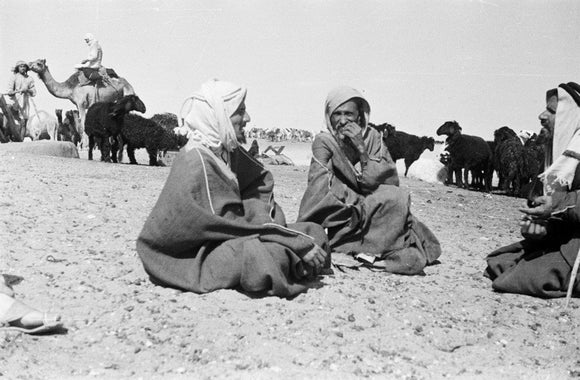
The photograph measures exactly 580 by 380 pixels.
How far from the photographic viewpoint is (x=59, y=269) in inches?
194

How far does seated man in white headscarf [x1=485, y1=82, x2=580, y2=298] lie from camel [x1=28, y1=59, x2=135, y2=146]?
41.1 feet

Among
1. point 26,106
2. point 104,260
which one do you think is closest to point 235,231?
point 104,260

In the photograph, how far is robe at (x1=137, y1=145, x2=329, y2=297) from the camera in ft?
14.6

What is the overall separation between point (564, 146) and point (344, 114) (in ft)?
6.02

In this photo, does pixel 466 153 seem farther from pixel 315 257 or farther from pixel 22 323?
pixel 22 323

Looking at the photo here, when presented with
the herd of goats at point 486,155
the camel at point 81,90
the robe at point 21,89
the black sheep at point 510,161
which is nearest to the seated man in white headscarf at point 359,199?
the herd of goats at point 486,155

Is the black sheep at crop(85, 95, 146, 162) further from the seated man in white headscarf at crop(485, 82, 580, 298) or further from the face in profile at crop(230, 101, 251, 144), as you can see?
the seated man in white headscarf at crop(485, 82, 580, 298)

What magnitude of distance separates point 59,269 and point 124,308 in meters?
0.95

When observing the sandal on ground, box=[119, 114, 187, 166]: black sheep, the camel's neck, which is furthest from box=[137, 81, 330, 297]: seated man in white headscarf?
the camel's neck

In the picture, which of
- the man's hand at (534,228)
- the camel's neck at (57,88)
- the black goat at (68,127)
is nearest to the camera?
the man's hand at (534,228)

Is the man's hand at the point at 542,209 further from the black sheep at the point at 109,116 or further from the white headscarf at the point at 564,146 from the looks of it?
the black sheep at the point at 109,116

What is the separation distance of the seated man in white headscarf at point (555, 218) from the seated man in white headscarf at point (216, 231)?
1577 mm

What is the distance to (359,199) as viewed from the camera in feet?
18.9

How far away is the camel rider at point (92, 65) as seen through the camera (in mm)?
15555
